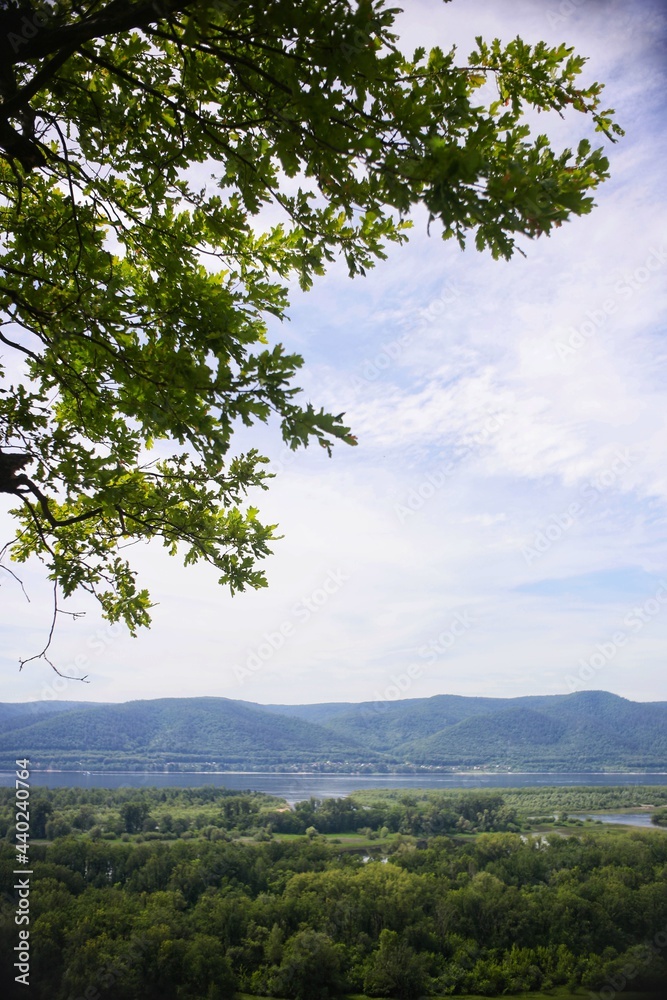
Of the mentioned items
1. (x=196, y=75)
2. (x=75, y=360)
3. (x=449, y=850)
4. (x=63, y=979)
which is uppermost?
(x=196, y=75)

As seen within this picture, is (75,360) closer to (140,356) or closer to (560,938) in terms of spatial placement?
(140,356)

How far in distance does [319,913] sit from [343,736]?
279 feet

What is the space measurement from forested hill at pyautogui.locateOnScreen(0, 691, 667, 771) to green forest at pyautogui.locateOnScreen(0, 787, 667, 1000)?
99.9 feet

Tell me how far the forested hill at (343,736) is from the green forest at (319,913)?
30449 millimetres

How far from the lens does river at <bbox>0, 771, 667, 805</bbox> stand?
2162 inches

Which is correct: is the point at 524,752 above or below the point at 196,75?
below

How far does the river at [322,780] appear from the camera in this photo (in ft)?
180

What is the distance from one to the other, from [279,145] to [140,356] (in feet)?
3.22

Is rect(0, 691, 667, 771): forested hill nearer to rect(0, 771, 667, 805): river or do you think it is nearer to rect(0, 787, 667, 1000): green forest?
rect(0, 771, 667, 805): river

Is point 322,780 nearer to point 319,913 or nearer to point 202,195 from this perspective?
point 319,913

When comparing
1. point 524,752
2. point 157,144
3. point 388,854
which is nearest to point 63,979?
point 157,144

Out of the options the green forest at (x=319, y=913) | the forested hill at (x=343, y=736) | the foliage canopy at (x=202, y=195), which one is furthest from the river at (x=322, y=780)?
the foliage canopy at (x=202, y=195)

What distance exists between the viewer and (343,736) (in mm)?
105375

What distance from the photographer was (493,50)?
97.7 inches
